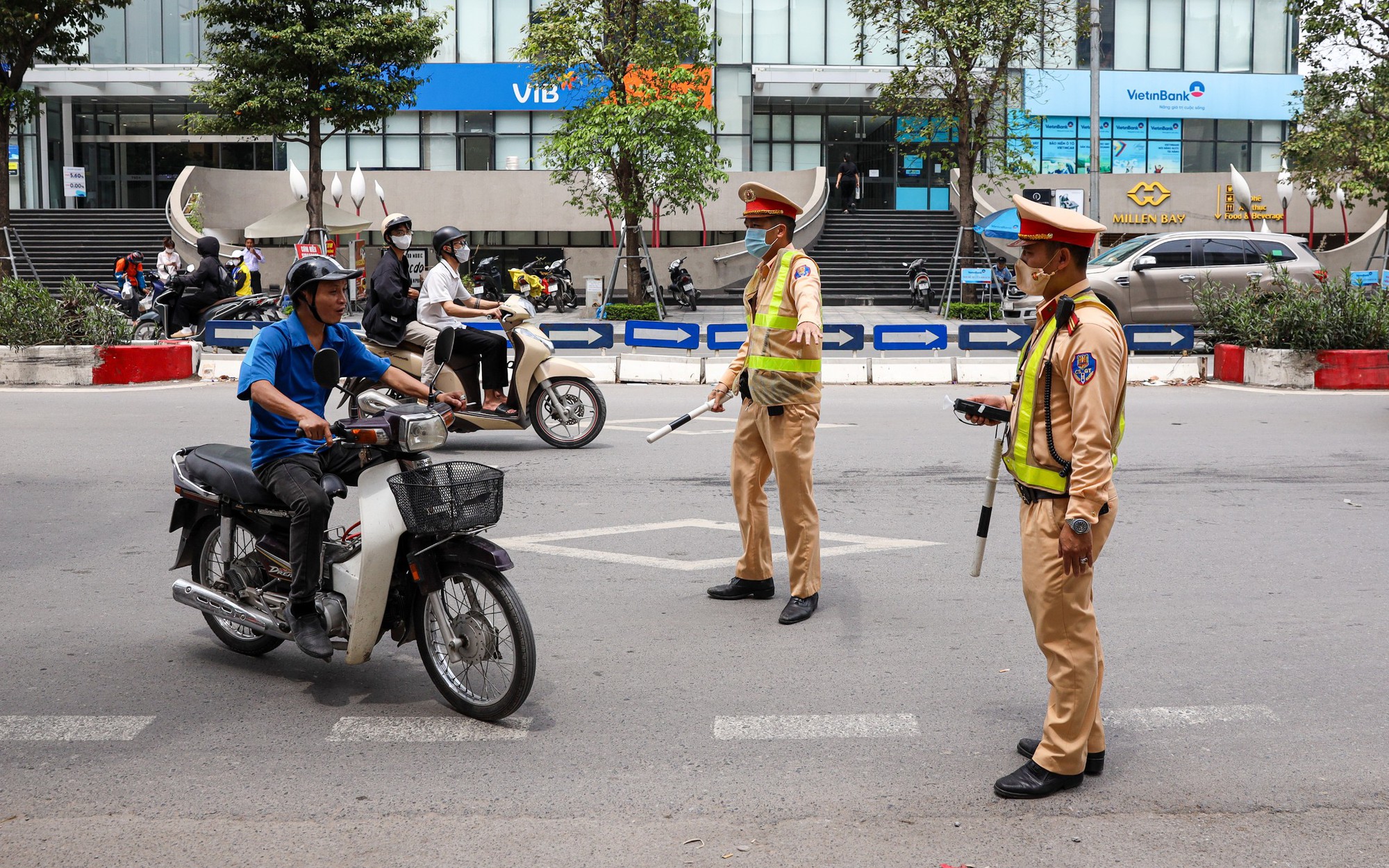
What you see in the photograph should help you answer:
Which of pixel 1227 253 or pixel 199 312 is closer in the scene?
pixel 199 312

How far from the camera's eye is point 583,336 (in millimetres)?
18047

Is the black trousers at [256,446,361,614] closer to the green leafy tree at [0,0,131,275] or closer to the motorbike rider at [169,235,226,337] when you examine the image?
the motorbike rider at [169,235,226,337]

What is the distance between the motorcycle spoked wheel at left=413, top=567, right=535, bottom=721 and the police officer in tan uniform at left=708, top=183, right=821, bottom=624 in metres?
1.71

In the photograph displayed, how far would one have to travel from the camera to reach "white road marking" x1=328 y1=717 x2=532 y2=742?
173 inches

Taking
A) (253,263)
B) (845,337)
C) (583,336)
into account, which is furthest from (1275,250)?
(253,263)

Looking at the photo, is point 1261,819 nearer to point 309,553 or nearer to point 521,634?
point 521,634

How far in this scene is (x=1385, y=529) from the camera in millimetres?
7672

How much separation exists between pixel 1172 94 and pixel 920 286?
1972cm

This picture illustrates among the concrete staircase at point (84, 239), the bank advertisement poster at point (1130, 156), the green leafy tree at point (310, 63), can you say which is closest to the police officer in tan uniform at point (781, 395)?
the green leafy tree at point (310, 63)

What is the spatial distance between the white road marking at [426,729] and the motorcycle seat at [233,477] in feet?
2.73

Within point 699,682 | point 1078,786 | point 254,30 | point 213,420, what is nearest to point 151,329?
point 213,420

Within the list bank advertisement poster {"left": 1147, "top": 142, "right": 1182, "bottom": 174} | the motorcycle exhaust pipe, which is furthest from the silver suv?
bank advertisement poster {"left": 1147, "top": 142, "right": 1182, "bottom": 174}

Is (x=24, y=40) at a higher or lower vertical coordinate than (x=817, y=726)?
higher

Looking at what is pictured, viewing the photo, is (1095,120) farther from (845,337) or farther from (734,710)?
(734,710)
